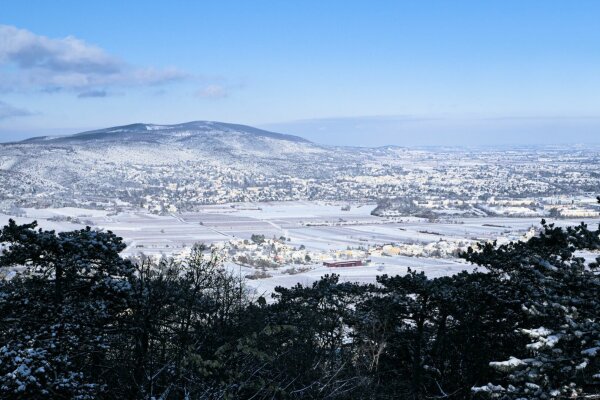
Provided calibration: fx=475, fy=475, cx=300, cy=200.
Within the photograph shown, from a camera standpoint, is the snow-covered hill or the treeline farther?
the snow-covered hill

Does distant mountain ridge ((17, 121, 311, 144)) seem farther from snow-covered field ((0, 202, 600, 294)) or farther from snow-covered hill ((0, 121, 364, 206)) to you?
snow-covered field ((0, 202, 600, 294))

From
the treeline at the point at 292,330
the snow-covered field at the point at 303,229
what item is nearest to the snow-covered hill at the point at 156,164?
the snow-covered field at the point at 303,229

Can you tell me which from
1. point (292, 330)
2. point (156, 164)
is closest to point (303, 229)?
point (292, 330)

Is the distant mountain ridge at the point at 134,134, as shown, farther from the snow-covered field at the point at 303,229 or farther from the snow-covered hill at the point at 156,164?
the snow-covered field at the point at 303,229

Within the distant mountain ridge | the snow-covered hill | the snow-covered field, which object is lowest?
the snow-covered field

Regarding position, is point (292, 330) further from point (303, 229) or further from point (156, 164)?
point (156, 164)

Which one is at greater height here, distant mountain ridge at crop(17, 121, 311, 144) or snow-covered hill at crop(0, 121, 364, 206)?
distant mountain ridge at crop(17, 121, 311, 144)

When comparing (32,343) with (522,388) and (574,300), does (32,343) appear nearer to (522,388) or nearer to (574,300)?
(522,388)

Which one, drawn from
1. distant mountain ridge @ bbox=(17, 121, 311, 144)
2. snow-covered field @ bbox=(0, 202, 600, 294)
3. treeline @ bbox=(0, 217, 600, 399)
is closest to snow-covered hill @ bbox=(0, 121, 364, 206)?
distant mountain ridge @ bbox=(17, 121, 311, 144)
